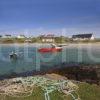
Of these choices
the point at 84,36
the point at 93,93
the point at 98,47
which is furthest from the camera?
the point at 98,47

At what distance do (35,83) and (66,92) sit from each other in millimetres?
811

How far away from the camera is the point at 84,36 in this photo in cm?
9112

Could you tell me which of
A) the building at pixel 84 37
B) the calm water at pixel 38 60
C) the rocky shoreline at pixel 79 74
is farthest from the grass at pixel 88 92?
the building at pixel 84 37

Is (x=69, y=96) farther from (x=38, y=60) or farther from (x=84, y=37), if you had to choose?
(x=84, y=37)

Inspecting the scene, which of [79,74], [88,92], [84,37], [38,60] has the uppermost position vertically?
[88,92]

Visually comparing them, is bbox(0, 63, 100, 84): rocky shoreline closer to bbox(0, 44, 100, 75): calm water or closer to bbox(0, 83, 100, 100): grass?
bbox(0, 83, 100, 100): grass

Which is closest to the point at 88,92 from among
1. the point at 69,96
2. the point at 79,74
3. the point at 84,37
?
the point at 69,96

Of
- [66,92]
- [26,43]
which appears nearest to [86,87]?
[66,92]

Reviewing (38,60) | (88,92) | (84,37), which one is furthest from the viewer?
(84,37)

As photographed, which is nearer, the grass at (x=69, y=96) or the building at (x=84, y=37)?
the grass at (x=69, y=96)

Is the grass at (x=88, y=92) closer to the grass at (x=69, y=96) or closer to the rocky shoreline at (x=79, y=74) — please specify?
the grass at (x=69, y=96)

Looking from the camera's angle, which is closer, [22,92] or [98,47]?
[22,92]

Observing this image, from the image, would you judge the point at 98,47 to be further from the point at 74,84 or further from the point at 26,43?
the point at 74,84

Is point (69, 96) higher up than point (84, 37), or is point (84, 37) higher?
point (69, 96)
